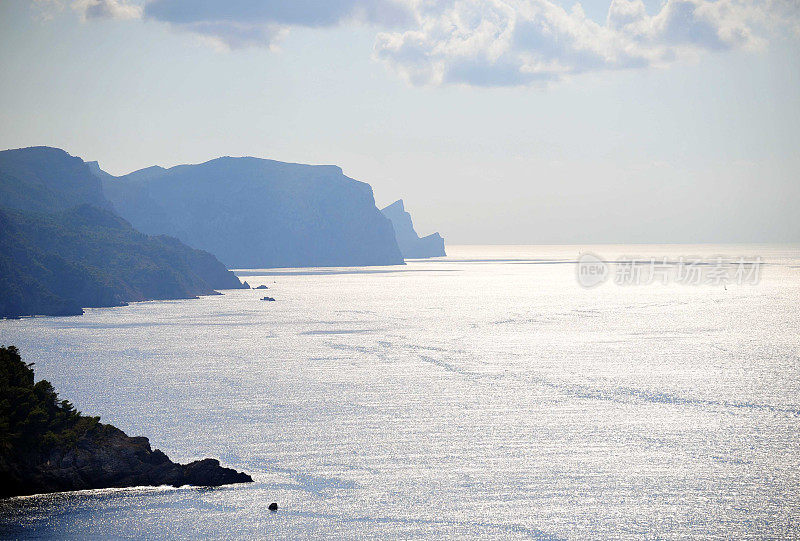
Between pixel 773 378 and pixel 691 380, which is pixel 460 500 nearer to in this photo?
pixel 691 380

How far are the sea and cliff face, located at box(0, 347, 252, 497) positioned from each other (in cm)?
134

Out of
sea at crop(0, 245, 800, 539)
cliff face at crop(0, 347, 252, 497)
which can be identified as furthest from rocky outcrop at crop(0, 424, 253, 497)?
sea at crop(0, 245, 800, 539)

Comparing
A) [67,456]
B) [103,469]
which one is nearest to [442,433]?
[103,469]

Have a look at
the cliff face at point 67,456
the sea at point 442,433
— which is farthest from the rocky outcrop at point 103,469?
the sea at point 442,433

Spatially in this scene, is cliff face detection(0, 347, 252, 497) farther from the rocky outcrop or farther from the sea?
the sea

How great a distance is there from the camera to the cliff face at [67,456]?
49.3m

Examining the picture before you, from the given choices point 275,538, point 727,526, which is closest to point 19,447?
point 275,538

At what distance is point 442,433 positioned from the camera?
221ft

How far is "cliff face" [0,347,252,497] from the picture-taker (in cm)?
4934

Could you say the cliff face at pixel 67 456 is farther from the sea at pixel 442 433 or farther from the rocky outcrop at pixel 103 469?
the sea at pixel 442 433

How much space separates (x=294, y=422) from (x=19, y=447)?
85.8ft

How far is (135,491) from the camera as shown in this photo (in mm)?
50719

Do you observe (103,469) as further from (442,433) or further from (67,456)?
(442,433)

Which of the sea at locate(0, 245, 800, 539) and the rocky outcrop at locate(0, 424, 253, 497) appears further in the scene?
the rocky outcrop at locate(0, 424, 253, 497)
